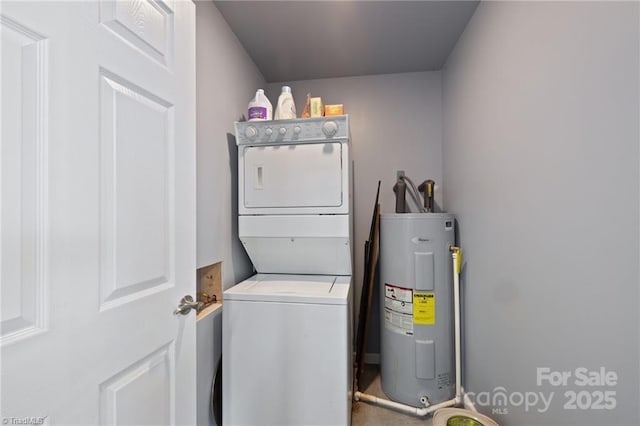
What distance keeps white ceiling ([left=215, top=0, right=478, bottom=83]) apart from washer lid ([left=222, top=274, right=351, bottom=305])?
1.59 m

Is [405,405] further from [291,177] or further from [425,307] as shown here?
[291,177]

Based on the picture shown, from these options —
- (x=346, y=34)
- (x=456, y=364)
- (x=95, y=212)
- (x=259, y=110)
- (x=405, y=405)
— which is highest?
(x=346, y=34)

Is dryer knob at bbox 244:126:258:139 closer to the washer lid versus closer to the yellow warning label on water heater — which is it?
the washer lid

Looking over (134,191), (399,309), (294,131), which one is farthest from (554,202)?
(134,191)

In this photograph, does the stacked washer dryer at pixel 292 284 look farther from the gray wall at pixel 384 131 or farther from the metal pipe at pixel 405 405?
the gray wall at pixel 384 131

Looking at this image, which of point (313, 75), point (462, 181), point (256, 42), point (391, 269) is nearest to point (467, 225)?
point (462, 181)

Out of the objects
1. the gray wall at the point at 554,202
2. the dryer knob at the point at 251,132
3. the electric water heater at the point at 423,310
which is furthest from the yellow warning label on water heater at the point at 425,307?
the dryer knob at the point at 251,132

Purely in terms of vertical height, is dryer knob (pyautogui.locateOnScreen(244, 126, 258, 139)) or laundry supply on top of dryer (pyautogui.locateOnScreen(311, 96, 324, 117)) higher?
laundry supply on top of dryer (pyautogui.locateOnScreen(311, 96, 324, 117))

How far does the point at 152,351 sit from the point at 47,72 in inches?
30.6

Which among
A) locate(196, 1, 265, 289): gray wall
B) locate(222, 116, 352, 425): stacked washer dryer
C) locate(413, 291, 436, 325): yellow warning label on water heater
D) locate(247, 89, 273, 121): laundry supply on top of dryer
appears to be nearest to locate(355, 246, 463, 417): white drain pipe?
locate(413, 291, 436, 325): yellow warning label on water heater

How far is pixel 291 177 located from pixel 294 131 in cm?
27

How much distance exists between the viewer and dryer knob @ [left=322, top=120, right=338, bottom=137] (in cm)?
162

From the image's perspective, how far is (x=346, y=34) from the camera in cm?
186

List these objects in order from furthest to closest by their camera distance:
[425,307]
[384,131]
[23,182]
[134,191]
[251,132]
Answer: [384,131]
[425,307]
[251,132]
[134,191]
[23,182]
